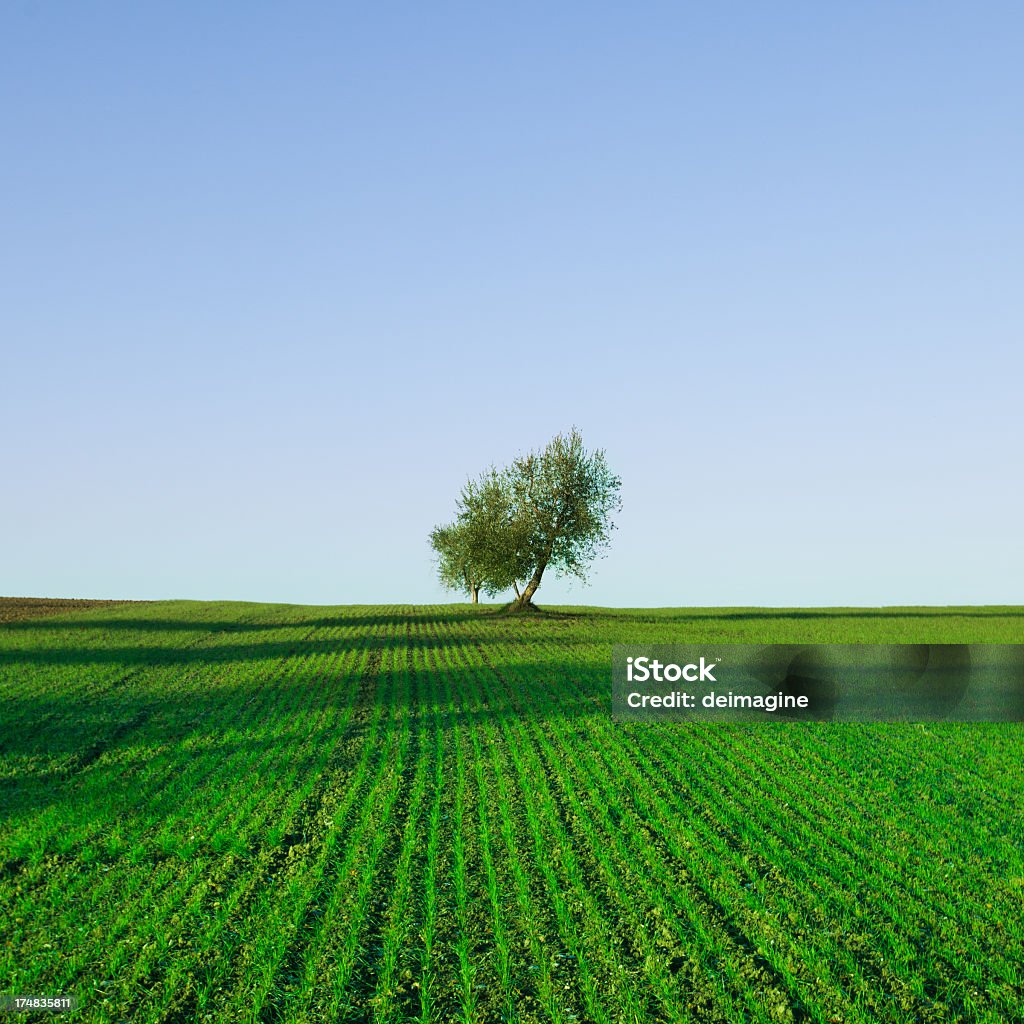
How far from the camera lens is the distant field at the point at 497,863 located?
1083 centimetres

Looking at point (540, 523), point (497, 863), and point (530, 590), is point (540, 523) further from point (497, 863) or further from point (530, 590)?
point (497, 863)

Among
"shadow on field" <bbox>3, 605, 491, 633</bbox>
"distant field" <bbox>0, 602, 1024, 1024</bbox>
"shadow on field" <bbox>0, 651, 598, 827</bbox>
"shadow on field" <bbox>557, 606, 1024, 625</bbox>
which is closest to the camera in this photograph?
"distant field" <bbox>0, 602, 1024, 1024</bbox>

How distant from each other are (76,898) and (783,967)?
10.5m

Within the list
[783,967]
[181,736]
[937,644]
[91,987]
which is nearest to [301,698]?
[181,736]

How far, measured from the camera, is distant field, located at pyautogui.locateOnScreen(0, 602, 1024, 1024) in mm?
10828

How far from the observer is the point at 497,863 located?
14.8 meters

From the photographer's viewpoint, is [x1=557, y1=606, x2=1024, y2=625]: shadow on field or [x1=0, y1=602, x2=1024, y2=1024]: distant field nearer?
[x1=0, y1=602, x2=1024, y2=1024]: distant field

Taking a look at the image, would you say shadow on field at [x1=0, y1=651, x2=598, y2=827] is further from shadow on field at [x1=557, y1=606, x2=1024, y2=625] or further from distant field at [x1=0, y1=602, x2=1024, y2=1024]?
shadow on field at [x1=557, y1=606, x2=1024, y2=625]

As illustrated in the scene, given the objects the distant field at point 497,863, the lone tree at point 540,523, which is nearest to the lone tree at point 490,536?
the lone tree at point 540,523

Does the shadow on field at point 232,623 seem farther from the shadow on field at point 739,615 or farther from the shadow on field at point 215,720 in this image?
the shadow on field at point 215,720

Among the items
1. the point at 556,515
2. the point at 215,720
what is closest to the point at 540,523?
the point at 556,515

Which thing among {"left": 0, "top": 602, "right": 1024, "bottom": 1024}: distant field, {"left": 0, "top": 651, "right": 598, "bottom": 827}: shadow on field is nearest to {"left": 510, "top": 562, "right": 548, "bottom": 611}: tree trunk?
{"left": 0, "top": 651, "right": 598, "bottom": 827}: shadow on field

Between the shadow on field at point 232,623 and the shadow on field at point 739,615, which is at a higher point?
the shadow on field at point 739,615

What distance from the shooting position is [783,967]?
11258 millimetres
